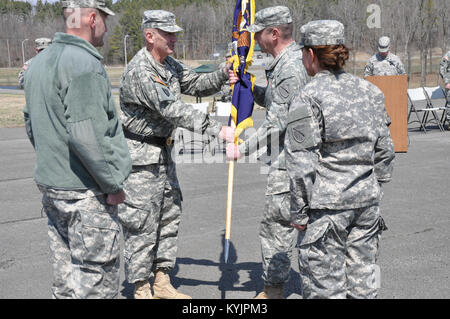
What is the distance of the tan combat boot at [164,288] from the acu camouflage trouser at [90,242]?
1388mm

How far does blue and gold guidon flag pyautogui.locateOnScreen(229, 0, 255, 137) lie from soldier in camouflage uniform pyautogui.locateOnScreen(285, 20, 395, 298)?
1.53 meters

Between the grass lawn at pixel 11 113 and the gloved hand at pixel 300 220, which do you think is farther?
the grass lawn at pixel 11 113

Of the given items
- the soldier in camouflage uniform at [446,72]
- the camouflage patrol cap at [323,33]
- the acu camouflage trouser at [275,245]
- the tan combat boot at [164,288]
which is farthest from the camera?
the soldier in camouflage uniform at [446,72]

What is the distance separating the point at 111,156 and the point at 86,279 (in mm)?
746

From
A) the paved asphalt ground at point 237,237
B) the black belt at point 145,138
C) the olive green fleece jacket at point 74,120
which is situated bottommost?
the paved asphalt ground at point 237,237

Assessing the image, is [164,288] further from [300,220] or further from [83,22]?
[83,22]

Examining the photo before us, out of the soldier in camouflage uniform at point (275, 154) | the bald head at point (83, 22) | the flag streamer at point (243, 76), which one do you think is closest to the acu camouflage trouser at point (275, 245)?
the soldier in camouflage uniform at point (275, 154)

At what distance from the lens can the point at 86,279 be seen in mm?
3334

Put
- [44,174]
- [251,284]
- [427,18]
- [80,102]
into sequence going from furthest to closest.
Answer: [427,18] → [251,284] → [44,174] → [80,102]

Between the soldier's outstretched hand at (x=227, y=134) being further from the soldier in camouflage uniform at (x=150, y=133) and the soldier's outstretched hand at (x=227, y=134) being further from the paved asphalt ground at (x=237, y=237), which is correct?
the paved asphalt ground at (x=237, y=237)

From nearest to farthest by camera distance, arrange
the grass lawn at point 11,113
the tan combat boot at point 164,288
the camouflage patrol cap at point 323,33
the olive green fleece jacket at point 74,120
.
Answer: the olive green fleece jacket at point 74,120
the camouflage patrol cap at point 323,33
the tan combat boot at point 164,288
the grass lawn at point 11,113

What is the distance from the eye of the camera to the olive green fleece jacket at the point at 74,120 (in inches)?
124

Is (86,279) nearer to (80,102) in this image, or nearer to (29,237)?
(80,102)
